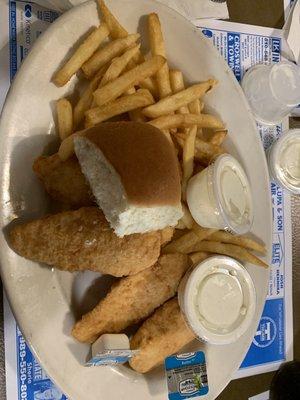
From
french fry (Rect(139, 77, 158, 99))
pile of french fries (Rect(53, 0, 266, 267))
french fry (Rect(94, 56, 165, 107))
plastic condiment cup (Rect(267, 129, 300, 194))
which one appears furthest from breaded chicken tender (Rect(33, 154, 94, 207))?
plastic condiment cup (Rect(267, 129, 300, 194))

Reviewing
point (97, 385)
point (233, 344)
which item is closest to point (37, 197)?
point (97, 385)

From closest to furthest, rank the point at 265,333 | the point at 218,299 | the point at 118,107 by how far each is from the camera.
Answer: the point at 118,107 → the point at 218,299 → the point at 265,333

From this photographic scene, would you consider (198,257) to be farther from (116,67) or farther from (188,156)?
(116,67)

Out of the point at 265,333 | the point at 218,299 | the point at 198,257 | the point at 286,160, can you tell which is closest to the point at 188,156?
the point at 198,257

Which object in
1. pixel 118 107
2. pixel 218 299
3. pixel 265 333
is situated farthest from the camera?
pixel 265 333

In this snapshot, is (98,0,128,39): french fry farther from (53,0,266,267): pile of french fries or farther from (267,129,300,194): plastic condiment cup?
(267,129,300,194): plastic condiment cup

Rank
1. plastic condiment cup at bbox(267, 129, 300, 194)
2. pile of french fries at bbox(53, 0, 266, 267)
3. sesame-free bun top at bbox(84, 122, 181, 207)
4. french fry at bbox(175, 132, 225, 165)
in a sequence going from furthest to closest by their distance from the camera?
plastic condiment cup at bbox(267, 129, 300, 194) → french fry at bbox(175, 132, 225, 165) → pile of french fries at bbox(53, 0, 266, 267) → sesame-free bun top at bbox(84, 122, 181, 207)
